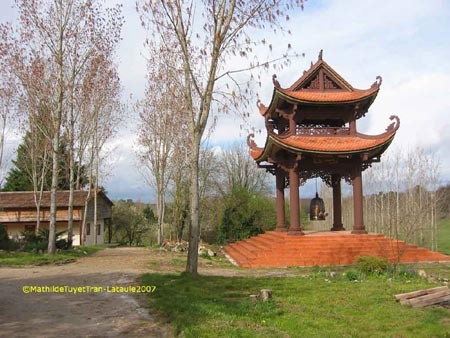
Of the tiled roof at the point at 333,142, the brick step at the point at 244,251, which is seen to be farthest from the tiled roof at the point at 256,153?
the brick step at the point at 244,251

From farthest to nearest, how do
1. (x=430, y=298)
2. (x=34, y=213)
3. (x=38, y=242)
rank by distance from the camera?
(x=34, y=213)
(x=38, y=242)
(x=430, y=298)

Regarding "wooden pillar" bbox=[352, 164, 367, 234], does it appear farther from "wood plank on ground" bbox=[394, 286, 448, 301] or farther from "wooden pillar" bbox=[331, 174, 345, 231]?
"wood plank on ground" bbox=[394, 286, 448, 301]

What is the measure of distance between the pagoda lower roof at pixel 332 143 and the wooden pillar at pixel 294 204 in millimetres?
1153

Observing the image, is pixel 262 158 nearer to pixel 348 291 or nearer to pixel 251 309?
pixel 348 291

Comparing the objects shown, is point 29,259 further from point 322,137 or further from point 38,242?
point 322,137

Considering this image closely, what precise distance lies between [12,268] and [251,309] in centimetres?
1084

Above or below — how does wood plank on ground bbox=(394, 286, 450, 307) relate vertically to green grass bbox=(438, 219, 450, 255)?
above

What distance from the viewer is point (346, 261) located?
15.5 metres

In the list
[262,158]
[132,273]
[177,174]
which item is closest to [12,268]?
[132,273]

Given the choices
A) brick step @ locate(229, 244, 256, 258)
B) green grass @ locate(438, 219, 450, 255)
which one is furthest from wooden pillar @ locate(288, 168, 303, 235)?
green grass @ locate(438, 219, 450, 255)

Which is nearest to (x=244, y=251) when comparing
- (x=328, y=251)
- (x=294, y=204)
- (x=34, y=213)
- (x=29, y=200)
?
(x=294, y=204)

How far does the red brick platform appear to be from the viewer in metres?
15.4

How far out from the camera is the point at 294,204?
667 inches

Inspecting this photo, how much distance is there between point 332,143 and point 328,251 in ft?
14.3
